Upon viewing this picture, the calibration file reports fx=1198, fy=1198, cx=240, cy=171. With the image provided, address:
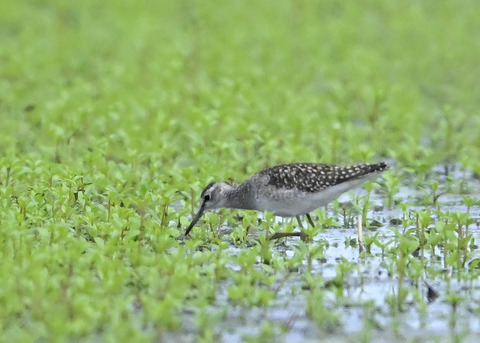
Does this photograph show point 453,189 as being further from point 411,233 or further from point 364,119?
point 364,119

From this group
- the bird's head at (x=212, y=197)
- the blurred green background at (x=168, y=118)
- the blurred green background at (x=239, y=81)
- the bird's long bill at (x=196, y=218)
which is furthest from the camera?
the blurred green background at (x=239, y=81)

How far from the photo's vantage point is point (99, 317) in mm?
7266

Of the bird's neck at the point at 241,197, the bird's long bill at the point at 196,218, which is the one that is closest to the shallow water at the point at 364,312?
the bird's long bill at the point at 196,218

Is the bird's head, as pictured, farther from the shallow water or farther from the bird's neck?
the shallow water

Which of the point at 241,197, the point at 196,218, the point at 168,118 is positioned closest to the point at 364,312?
the point at 196,218

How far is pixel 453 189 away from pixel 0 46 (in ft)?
30.2

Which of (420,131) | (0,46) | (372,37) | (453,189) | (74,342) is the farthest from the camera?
(372,37)

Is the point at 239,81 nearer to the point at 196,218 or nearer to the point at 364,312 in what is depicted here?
the point at 196,218

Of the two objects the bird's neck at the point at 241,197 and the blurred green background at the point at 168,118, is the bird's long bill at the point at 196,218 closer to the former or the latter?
the blurred green background at the point at 168,118

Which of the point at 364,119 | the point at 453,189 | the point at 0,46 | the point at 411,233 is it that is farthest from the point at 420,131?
the point at 0,46

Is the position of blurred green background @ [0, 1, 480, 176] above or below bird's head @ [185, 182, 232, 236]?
above

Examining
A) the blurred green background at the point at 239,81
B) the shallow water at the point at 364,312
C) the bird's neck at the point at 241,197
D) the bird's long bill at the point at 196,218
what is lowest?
the shallow water at the point at 364,312

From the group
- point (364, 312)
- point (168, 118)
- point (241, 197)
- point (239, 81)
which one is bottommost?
point (364, 312)

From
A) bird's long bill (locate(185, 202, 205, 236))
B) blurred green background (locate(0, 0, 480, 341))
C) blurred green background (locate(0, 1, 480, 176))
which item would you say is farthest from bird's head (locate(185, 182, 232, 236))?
blurred green background (locate(0, 1, 480, 176))
